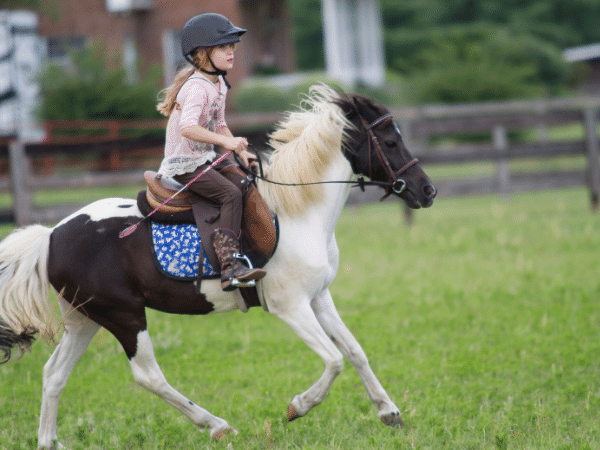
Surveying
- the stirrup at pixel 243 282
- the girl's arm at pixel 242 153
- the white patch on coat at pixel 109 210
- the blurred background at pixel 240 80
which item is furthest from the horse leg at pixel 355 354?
the blurred background at pixel 240 80

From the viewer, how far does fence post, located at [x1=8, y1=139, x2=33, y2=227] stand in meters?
10.1

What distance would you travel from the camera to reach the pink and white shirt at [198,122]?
12.5ft

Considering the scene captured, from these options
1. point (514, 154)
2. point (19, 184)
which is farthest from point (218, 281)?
point (514, 154)

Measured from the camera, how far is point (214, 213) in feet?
13.0

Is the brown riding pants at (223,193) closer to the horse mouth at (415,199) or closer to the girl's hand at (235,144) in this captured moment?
the girl's hand at (235,144)

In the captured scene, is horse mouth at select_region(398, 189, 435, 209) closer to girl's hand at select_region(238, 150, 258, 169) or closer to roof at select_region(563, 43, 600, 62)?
girl's hand at select_region(238, 150, 258, 169)

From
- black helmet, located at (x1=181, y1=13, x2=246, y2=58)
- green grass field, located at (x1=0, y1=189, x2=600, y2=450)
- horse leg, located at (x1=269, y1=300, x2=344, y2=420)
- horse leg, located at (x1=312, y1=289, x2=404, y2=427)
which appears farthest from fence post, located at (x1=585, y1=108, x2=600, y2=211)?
black helmet, located at (x1=181, y1=13, x2=246, y2=58)

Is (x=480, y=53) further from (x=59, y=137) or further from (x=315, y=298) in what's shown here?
(x=315, y=298)

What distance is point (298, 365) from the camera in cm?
548

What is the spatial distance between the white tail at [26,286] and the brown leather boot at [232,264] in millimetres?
1143

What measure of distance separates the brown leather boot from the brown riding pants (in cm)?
6

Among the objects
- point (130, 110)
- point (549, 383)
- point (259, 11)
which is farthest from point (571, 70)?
point (549, 383)

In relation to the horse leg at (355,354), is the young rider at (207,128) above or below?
above

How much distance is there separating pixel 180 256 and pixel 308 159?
1002mm
